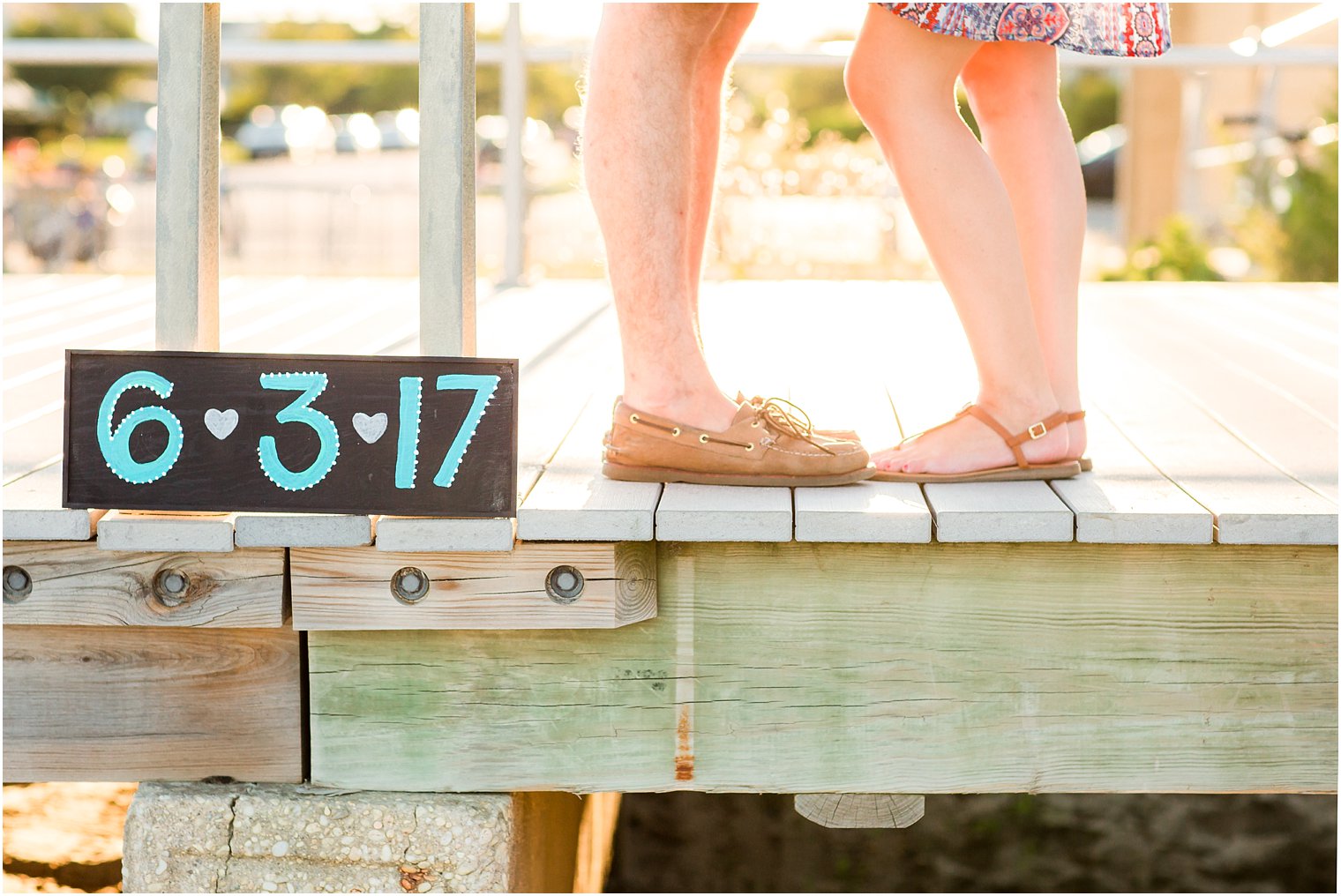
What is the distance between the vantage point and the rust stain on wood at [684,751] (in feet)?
5.17

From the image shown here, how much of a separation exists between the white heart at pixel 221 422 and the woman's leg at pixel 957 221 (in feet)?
2.34

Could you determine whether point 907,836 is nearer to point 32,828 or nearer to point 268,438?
point 32,828

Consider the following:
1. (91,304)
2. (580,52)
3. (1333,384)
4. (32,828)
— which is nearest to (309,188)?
(580,52)

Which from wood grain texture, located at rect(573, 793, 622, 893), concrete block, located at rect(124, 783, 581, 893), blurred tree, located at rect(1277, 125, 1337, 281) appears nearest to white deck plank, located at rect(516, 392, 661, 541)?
concrete block, located at rect(124, 783, 581, 893)

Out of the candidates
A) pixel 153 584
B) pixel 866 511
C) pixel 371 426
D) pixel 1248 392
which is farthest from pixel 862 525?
pixel 1248 392

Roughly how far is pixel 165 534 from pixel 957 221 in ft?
2.90

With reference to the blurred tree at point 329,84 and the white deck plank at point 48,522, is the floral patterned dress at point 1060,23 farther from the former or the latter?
the blurred tree at point 329,84

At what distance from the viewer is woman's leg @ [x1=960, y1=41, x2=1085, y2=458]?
5.74 ft

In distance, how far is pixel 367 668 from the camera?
5.21 feet

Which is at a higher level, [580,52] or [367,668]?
[580,52]

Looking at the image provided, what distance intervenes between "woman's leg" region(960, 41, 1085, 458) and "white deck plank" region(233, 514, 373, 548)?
0.83 meters

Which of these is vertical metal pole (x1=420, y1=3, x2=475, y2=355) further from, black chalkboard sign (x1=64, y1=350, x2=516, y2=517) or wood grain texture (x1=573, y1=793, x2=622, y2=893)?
wood grain texture (x1=573, y1=793, x2=622, y2=893)

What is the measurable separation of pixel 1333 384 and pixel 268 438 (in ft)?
5.58

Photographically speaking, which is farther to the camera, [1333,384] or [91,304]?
[91,304]
